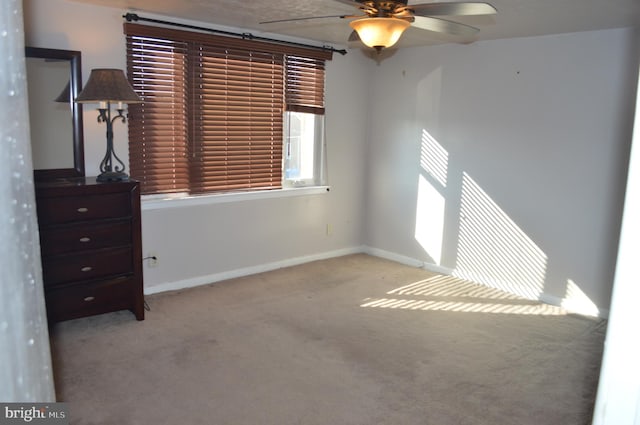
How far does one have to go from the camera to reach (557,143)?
4004 millimetres

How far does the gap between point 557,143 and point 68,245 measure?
3.64m

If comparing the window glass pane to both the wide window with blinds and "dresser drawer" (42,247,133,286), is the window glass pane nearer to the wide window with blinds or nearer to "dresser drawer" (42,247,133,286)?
the wide window with blinds

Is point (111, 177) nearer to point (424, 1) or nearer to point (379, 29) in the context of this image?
point (379, 29)

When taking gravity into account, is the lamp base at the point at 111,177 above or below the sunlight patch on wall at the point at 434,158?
below

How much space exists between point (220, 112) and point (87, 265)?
169cm

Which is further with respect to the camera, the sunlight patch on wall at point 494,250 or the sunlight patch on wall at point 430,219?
the sunlight patch on wall at point 430,219

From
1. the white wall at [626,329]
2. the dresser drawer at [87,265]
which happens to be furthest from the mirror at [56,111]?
the white wall at [626,329]

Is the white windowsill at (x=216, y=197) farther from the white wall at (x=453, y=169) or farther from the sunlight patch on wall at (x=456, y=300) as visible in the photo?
the sunlight patch on wall at (x=456, y=300)

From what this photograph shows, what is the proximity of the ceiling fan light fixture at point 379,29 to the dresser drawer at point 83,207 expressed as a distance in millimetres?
1939

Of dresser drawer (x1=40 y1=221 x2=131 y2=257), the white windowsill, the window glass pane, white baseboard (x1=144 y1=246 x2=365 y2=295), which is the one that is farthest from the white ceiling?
white baseboard (x1=144 y1=246 x2=365 y2=295)

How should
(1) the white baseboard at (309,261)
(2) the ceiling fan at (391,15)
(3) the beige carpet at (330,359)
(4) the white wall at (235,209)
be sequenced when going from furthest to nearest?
(1) the white baseboard at (309,261), (4) the white wall at (235,209), (3) the beige carpet at (330,359), (2) the ceiling fan at (391,15)

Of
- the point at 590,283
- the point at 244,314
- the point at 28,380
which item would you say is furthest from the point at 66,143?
the point at 590,283

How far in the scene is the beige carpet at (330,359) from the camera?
2521mm

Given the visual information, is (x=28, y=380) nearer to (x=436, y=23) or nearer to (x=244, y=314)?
(x=436, y=23)
